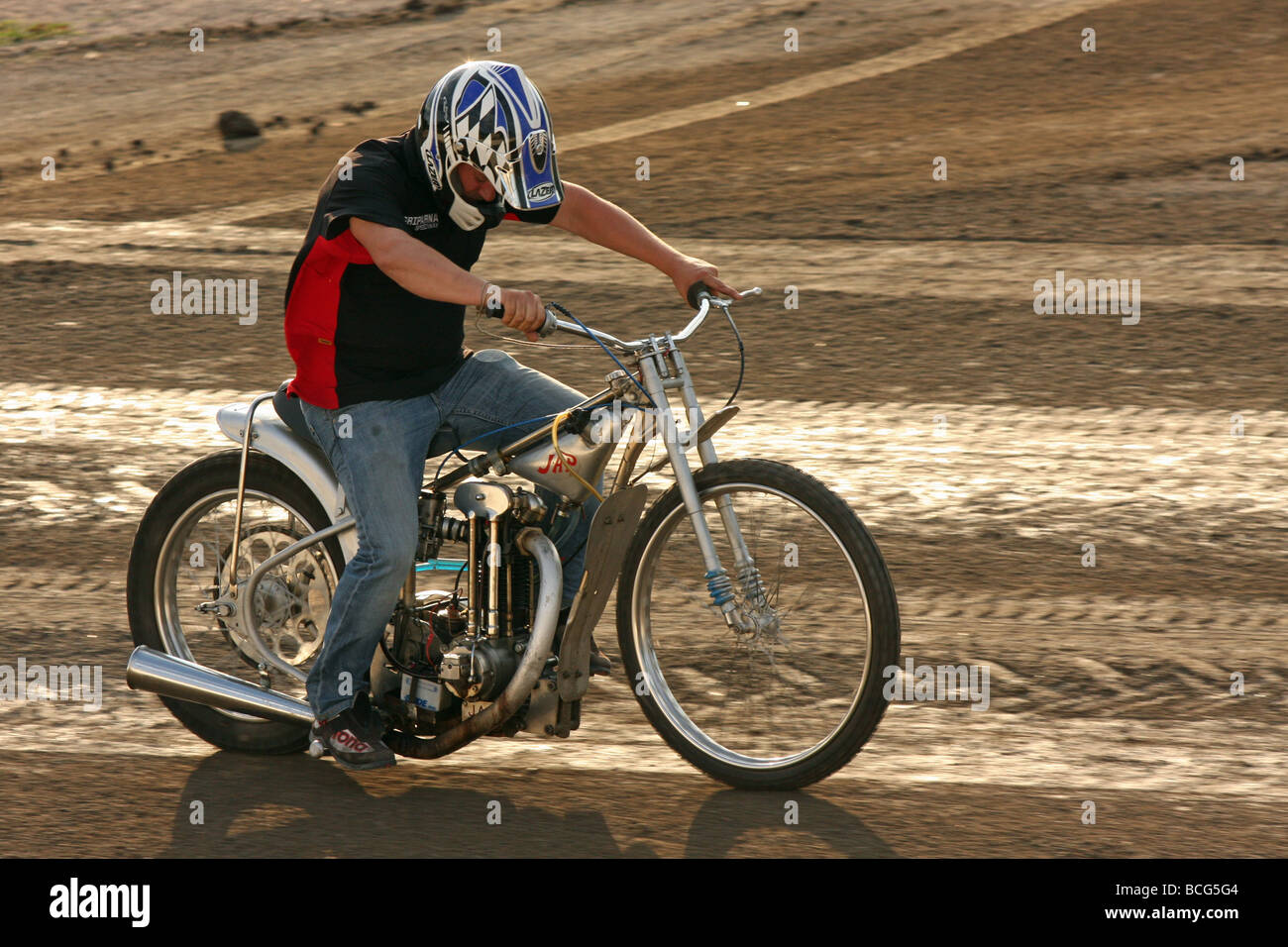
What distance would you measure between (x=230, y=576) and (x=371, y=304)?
3.37 ft

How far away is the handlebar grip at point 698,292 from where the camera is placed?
4715 mm

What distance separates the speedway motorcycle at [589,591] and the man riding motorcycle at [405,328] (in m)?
A: 0.10

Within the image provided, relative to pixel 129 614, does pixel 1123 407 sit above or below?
above

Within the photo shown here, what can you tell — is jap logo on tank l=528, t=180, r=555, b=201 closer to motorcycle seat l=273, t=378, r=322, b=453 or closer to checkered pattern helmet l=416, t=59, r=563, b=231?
checkered pattern helmet l=416, t=59, r=563, b=231

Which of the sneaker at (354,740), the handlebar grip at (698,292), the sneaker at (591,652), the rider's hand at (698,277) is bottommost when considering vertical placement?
the sneaker at (354,740)

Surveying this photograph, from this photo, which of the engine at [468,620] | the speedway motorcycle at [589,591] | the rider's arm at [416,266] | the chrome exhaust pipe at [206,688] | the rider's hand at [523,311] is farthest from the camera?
the chrome exhaust pipe at [206,688]

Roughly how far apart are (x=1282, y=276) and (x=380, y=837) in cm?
639

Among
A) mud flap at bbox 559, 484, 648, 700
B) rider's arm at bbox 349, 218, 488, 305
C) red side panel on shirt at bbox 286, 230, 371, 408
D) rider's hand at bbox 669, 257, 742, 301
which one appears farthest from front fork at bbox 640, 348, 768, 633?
red side panel on shirt at bbox 286, 230, 371, 408

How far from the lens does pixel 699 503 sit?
4.59 m

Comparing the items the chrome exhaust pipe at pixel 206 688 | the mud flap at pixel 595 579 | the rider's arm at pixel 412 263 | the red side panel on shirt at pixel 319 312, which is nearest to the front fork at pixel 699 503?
the mud flap at pixel 595 579

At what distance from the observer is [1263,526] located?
21.4 ft

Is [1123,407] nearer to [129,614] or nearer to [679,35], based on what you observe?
[129,614]

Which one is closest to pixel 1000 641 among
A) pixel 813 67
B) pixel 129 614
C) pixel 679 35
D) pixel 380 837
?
pixel 380 837

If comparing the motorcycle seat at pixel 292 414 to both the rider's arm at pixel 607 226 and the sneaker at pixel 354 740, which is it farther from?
the rider's arm at pixel 607 226
